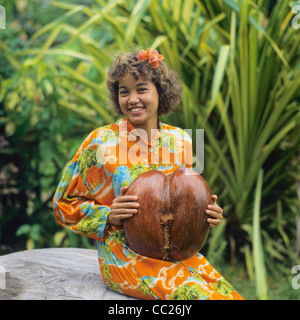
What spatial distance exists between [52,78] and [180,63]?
0.90m

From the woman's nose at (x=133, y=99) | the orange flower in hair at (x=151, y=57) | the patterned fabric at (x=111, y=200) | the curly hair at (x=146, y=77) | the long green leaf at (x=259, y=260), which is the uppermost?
the orange flower in hair at (x=151, y=57)

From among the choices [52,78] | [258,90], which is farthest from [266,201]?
[52,78]

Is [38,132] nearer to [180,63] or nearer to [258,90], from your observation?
[180,63]

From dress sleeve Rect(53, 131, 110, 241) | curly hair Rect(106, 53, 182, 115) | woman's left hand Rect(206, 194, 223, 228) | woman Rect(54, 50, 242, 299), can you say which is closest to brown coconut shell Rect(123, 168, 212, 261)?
woman's left hand Rect(206, 194, 223, 228)

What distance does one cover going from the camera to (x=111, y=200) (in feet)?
5.02

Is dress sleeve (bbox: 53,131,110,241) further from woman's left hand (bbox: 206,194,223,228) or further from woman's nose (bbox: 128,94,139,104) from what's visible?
woman's left hand (bbox: 206,194,223,228)

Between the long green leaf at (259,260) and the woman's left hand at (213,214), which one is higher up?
the woman's left hand at (213,214)

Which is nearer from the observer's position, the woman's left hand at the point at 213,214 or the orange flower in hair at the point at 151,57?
the woman's left hand at the point at 213,214

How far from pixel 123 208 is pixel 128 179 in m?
0.16

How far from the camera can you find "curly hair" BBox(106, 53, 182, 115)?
4.86 feet

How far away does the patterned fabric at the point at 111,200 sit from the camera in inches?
55.2

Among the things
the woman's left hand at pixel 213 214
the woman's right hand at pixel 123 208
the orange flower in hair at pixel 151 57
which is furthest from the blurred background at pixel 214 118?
the woman's right hand at pixel 123 208

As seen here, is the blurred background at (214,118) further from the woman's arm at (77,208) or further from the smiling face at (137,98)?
the woman's arm at (77,208)

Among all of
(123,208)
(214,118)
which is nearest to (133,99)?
(123,208)
